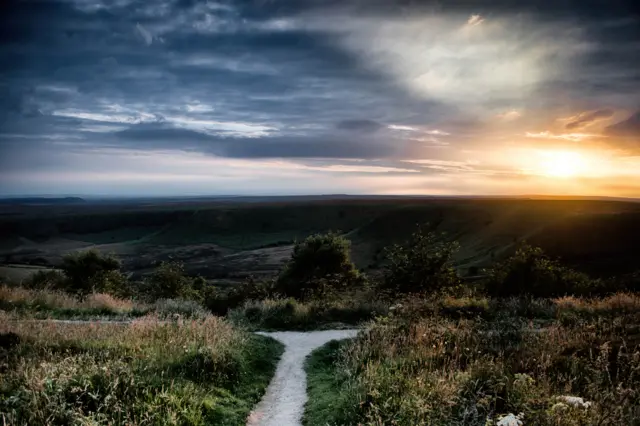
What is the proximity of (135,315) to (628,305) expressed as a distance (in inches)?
753

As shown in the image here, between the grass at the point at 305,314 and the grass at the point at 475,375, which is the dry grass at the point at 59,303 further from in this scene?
the grass at the point at 475,375

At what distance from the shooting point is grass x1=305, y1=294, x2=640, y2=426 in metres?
9.02

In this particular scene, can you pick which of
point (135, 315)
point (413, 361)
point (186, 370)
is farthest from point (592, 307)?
point (135, 315)

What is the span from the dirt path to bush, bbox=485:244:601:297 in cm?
1622

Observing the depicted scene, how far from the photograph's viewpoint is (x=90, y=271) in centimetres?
3553

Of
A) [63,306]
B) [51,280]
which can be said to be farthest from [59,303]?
[51,280]

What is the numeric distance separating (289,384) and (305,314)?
25.8 feet

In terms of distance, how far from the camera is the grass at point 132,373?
918cm

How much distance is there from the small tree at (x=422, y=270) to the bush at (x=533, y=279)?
3.84m

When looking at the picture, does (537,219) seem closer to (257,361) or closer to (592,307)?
(592,307)

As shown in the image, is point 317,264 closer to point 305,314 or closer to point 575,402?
point 305,314

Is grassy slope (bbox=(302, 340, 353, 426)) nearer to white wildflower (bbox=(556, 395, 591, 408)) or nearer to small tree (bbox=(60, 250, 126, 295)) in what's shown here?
white wildflower (bbox=(556, 395, 591, 408))

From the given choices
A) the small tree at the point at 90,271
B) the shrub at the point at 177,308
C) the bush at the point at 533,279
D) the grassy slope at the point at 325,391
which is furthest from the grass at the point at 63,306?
the bush at the point at 533,279

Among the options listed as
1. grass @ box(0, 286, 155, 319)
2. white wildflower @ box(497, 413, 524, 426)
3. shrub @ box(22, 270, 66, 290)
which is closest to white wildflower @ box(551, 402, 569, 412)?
white wildflower @ box(497, 413, 524, 426)
